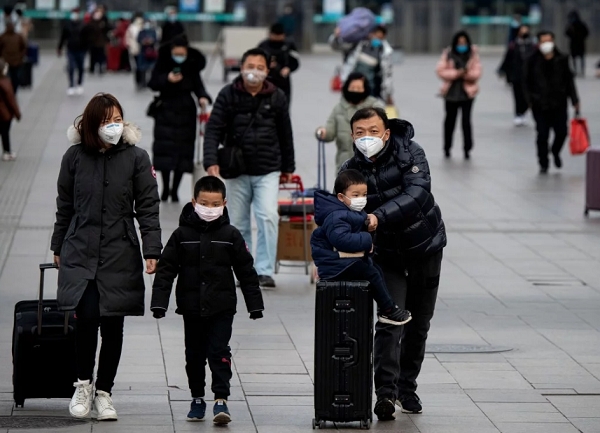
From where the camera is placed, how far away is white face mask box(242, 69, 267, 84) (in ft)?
33.8

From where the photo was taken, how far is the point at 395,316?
22.9 ft

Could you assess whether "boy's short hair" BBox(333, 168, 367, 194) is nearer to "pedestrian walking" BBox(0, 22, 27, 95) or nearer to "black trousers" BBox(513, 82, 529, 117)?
"black trousers" BBox(513, 82, 529, 117)

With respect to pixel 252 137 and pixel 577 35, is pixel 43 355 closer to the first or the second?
pixel 252 137

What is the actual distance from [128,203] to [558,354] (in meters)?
3.10

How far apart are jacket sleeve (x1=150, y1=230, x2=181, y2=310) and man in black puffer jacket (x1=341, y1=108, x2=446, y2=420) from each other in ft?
3.10

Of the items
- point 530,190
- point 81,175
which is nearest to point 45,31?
point 530,190

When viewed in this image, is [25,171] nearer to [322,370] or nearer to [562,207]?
[562,207]

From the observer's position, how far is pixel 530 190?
1686 cm

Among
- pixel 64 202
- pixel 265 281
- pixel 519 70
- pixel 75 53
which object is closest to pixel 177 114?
pixel 265 281

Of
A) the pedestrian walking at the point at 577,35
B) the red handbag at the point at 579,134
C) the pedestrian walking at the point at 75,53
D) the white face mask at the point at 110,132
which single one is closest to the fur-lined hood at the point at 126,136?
the white face mask at the point at 110,132

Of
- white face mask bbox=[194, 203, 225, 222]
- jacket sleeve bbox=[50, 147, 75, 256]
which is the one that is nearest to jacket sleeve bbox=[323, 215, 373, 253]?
white face mask bbox=[194, 203, 225, 222]

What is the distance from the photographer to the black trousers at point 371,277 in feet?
22.4

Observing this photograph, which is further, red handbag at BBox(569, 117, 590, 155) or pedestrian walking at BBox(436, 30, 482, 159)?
pedestrian walking at BBox(436, 30, 482, 159)

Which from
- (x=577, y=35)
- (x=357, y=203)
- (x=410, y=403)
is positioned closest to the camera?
(x=357, y=203)
